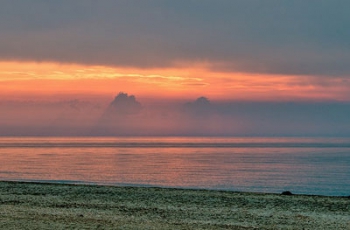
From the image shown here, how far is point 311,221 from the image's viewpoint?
18922mm

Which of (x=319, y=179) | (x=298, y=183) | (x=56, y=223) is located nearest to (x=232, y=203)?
(x=56, y=223)

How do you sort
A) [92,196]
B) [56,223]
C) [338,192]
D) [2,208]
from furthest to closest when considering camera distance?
[338,192] < [92,196] < [2,208] < [56,223]

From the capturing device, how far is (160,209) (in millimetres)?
21094

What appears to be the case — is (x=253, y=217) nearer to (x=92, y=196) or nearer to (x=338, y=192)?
(x=92, y=196)

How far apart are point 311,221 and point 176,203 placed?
6.28 metres

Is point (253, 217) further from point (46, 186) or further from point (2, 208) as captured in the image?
point (46, 186)

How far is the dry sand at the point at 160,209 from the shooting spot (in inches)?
703

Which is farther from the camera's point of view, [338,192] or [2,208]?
[338,192]

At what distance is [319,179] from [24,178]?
35166 millimetres

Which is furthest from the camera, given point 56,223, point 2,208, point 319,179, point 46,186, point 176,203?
point 319,179

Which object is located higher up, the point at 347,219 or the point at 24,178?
the point at 347,219

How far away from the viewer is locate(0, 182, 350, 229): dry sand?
17844 millimetres

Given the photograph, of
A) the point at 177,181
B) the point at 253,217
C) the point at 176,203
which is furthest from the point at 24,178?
the point at 253,217

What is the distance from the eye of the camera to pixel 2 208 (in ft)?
68.6
